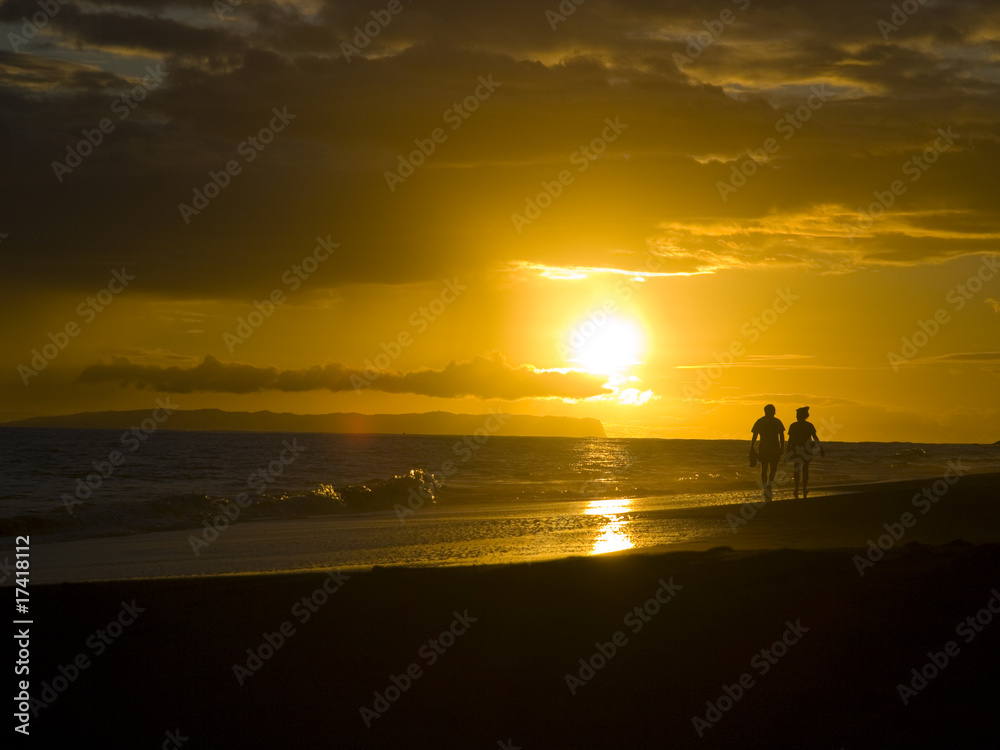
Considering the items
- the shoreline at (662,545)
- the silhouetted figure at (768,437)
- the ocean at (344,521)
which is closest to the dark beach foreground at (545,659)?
the shoreline at (662,545)

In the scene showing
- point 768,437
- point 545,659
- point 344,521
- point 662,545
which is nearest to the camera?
point 545,659

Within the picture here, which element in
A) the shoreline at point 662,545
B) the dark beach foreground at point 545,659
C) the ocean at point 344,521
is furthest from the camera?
the ocean at point 344,521

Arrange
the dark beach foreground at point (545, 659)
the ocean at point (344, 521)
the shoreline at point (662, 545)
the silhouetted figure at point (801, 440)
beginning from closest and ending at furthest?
the dark beach foreground at point (545, 659), the shoreline at point (662, 545), the ocean at point (344, 521), the silhouetted figure at point (801, 440)

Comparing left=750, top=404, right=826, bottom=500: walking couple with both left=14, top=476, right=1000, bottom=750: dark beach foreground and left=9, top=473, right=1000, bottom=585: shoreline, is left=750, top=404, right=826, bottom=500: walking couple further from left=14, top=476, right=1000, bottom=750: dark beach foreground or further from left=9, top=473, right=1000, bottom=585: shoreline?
left=14, top=476, right=1000, bottom=750: dark beach foreground

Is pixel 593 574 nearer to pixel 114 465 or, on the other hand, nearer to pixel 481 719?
pixel 481 719

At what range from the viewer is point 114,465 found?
185 ft

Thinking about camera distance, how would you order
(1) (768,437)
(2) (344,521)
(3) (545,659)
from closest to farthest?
(3) (545,659), (2) (344,521), (1) (768,437)

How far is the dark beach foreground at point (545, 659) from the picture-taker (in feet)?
16.6

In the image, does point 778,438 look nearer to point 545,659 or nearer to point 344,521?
point 344,521

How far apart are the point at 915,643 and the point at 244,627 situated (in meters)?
5.37

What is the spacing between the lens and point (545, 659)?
20.5ft

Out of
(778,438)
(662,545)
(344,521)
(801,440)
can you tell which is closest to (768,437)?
(778,438)

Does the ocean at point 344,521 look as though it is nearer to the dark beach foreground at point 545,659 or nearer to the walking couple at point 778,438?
the walking couple at point 778,438

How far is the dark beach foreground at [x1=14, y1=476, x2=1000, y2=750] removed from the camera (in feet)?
A: 16.6
